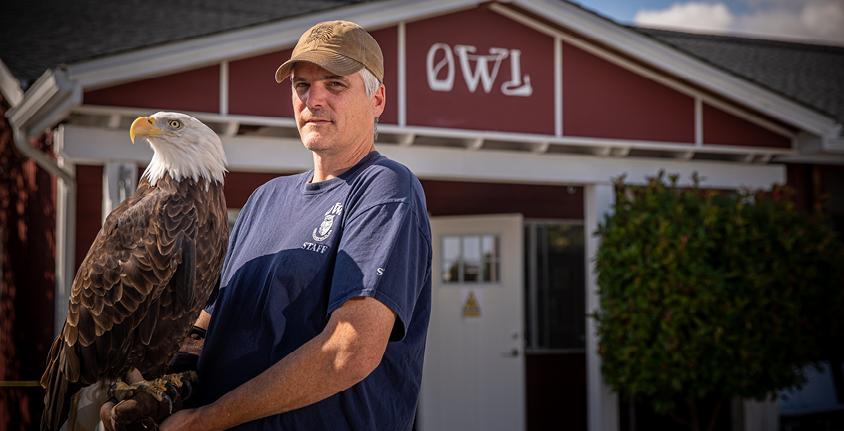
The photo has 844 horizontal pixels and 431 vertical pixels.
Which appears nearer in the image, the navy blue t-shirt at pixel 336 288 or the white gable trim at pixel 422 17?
the navy blue t-shirt at pixel 336 288

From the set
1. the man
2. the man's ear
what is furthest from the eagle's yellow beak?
the man's ear

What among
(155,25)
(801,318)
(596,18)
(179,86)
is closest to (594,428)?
(801,318)

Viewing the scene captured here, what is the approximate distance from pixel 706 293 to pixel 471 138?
2229mm

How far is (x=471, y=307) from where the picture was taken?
9453mm

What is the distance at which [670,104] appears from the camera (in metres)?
8.26

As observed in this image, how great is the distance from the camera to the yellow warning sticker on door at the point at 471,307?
9430mm

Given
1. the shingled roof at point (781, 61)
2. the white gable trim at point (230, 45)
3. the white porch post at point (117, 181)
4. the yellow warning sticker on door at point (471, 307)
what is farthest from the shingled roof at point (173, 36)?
the yellow warning sticker on door at point (471, 307)

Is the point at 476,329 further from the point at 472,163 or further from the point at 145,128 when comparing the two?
the point at 145,128

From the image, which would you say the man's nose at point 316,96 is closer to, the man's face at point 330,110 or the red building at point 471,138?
the man's face at point 330,110

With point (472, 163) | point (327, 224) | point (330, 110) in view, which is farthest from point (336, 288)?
point (472, 163)

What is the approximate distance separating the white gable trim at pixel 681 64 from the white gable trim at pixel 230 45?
760mm

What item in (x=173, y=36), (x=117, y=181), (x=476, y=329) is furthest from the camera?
(x=476, y=329)

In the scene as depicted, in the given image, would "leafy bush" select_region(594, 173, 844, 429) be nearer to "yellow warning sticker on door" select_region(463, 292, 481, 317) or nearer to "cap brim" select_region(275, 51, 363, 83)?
"yellow warning sticker on door" select_region(463, 292, 481, 317)

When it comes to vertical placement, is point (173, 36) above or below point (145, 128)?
above
